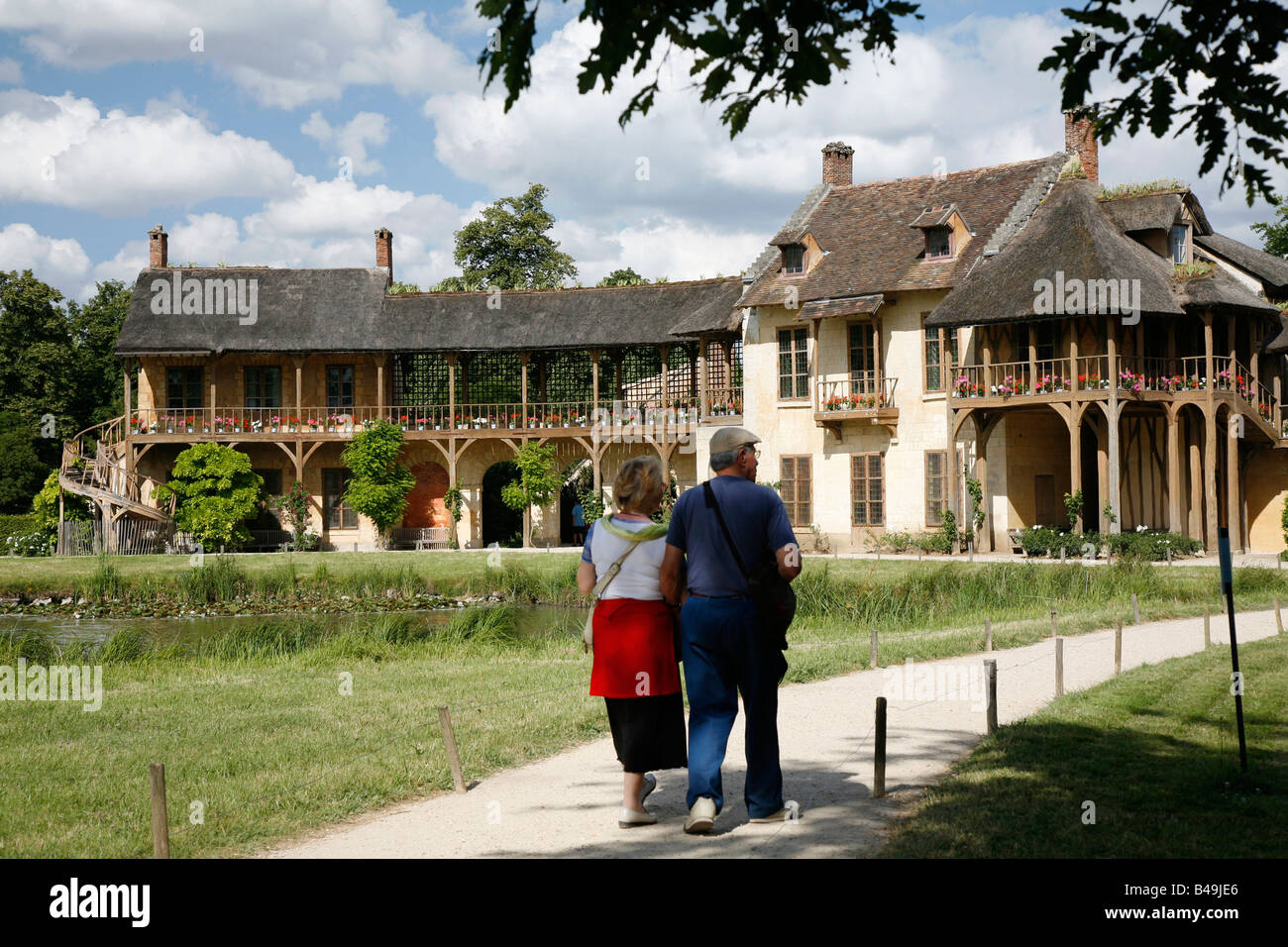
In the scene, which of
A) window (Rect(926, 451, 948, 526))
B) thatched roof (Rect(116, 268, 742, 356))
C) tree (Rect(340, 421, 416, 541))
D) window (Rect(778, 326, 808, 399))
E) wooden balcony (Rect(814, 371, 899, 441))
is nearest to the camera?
window (Rect(926, 451, 948, 526))

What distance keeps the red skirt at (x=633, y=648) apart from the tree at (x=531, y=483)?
2968 cm

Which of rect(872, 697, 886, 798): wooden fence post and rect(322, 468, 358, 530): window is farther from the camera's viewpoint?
rect(322, 468, 358, 530): window

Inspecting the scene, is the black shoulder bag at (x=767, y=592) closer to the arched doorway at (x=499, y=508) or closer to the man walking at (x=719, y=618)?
the man walking at (x=719, y=618)

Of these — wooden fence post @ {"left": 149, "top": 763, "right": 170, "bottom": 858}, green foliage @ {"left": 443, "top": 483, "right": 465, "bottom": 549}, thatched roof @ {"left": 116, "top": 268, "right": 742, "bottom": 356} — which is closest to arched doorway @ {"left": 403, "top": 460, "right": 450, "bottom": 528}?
green foliage @ {"left": 443, "top": 483, "right": 465, "bottom": 549}

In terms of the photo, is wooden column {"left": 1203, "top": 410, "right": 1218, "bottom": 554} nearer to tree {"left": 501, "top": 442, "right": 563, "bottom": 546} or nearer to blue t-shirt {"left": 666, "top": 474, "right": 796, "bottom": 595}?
tree {"left": 501, "top": 442, "right": 563, "bottom": 546}

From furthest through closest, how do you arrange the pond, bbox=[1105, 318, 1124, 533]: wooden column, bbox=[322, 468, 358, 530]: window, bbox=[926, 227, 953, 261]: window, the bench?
bbox=[322, 468, 358, 530]: window → the bench → bbox=[926, 227, 953, 261]: window → bbox=[1105, 318, 1124, 533]: wooden column → the pond

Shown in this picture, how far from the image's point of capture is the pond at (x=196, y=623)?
762 inches

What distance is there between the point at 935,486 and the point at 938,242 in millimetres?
6146

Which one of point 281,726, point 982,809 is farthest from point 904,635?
point 982,809

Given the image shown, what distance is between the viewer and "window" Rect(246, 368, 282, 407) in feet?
126

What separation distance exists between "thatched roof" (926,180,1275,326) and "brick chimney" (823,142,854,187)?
8.53 metres

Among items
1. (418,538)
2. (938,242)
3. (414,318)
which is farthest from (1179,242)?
(418,538)

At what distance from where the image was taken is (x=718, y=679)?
644 centimetres
